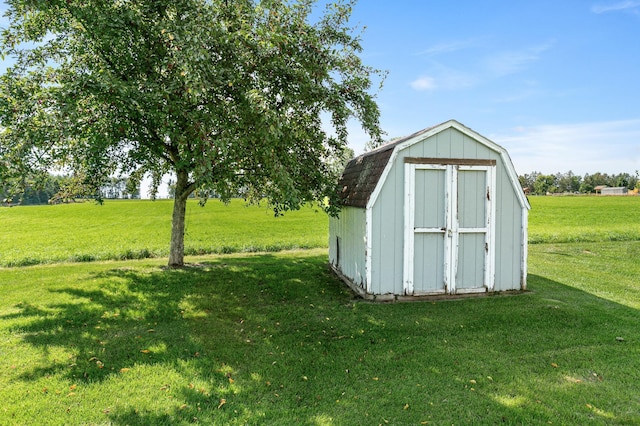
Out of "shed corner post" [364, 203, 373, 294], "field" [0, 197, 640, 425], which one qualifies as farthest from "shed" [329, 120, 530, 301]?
"field" [0, 197, 640, 425]

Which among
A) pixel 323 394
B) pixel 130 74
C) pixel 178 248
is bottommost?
pixel 323 394

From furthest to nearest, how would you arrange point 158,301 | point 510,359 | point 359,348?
point 158,301, point 359,348, point 510,359

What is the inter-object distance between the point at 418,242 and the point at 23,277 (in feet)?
34.2

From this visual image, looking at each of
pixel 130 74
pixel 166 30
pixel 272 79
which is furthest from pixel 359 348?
pixel 130 74

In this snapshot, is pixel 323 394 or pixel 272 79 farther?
pixel 272 79

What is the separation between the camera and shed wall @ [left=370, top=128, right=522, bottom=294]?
7.15 metres

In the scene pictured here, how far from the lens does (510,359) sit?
467 cm

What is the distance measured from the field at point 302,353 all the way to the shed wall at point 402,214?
0.62 metres

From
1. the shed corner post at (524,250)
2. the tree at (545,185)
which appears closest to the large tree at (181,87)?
the shed corner post at (524,250)

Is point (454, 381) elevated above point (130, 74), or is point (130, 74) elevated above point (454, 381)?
point (130, 74)

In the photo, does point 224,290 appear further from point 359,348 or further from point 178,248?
point 359,348

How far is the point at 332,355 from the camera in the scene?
190 inches

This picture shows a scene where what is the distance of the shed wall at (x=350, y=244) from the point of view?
7467 millimetres

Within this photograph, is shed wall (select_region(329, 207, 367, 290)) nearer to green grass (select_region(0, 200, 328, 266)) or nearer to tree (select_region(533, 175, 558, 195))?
green grass (select_region(0, 200, 328, 266))
